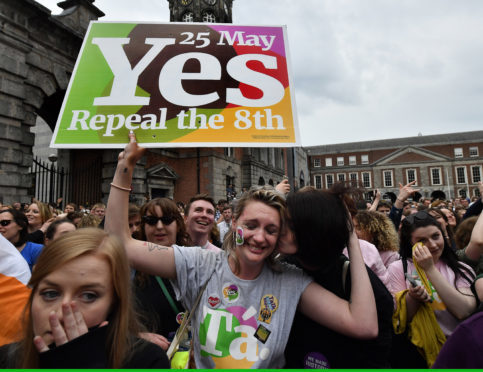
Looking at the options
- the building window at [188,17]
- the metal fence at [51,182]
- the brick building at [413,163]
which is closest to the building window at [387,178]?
the brick building at [413,163]

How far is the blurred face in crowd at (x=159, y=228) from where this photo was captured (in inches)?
105

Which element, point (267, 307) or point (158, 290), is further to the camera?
point (158, 290)

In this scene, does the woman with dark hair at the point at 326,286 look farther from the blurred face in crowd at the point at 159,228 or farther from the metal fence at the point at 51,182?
the metal fence at the point at 51,182

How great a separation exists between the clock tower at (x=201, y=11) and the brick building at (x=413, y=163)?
100 feet

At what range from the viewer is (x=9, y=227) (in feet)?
10.9

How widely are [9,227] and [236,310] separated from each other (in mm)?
3082

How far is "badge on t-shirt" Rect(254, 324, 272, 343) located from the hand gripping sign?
1.24 m

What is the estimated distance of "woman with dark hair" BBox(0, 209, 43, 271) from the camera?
10.9 ft

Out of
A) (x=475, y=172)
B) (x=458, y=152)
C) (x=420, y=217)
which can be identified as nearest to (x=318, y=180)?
(x=458, y=152)

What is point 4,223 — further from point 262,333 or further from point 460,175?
point 460,175

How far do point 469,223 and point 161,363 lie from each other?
3527 mm

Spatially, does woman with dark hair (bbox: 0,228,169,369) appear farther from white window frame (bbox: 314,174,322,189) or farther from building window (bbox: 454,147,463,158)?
building window (bbox: 454,147,463,158)

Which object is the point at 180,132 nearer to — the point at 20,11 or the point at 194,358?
the point at 194,358

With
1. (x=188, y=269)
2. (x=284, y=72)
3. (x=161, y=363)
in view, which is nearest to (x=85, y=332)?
(x=161, y=363)
